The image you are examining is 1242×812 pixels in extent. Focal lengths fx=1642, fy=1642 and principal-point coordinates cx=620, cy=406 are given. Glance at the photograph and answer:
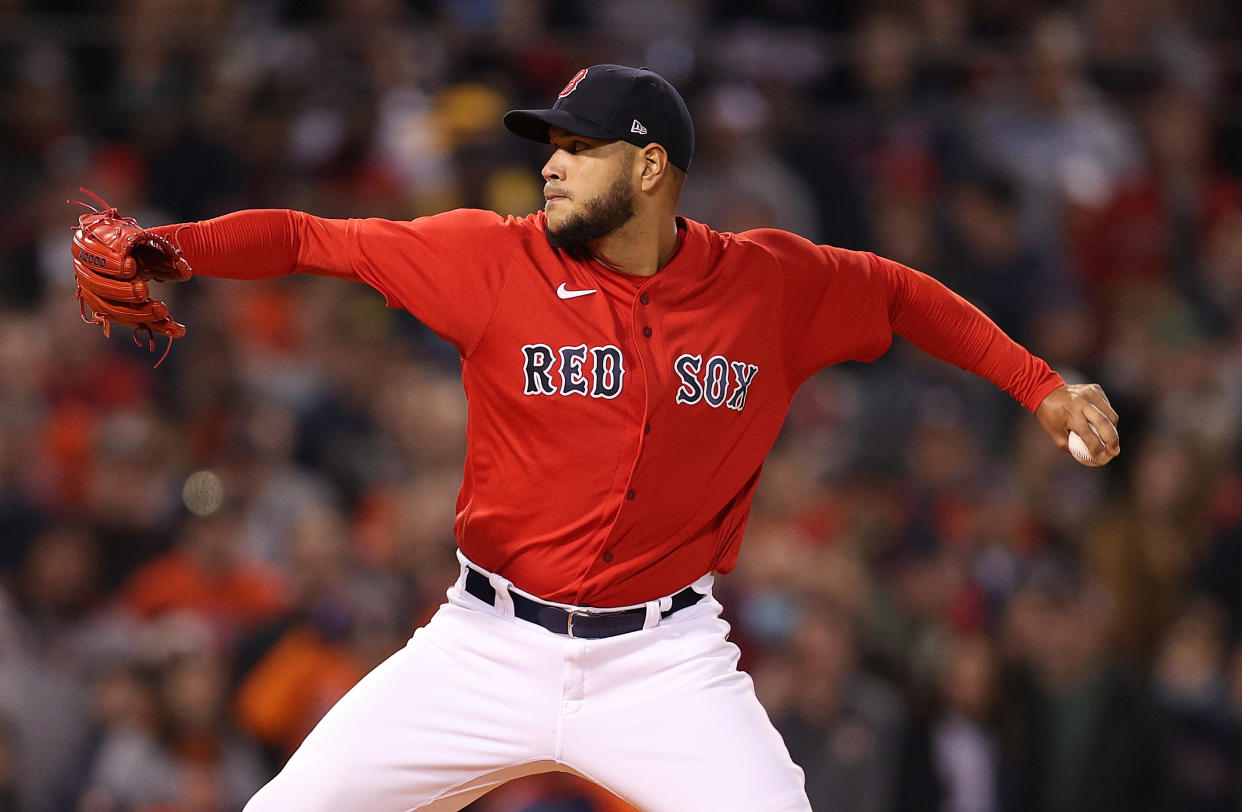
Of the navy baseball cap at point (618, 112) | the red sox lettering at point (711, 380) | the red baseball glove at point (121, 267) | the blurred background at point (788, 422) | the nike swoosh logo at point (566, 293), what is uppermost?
the navy baseball cap at point (618, 112)

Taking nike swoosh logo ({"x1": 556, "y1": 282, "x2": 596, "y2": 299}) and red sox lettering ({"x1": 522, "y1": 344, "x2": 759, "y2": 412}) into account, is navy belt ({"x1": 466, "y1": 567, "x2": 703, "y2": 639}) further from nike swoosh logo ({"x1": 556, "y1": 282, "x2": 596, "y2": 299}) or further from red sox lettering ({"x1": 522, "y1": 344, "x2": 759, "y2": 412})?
nike swoosh logo ({"x1": 556, "y1": 282, "x2": 596, "y2": 299})

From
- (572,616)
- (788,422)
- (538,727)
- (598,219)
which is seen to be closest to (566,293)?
(598,219)

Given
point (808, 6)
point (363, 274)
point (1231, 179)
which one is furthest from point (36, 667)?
point (1231, 179)

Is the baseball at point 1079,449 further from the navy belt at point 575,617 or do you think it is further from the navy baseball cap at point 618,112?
the navy baseball cap at point 618,112

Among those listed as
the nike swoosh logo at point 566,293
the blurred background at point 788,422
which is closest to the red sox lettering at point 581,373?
the nike swoosh logo at point 566,293

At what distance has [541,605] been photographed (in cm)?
368

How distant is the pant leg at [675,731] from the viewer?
3.47 meters

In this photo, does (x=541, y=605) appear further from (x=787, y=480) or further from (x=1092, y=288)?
(x=1092, y=288)

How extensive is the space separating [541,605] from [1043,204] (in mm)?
5412

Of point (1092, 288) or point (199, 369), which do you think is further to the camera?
point (1092, 288)

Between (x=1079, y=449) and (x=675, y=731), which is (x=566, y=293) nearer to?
(x=675, y=731)

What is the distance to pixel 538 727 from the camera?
3.56m

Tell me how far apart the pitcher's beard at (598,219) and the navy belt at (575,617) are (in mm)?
789

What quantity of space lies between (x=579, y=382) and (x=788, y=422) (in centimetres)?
422
